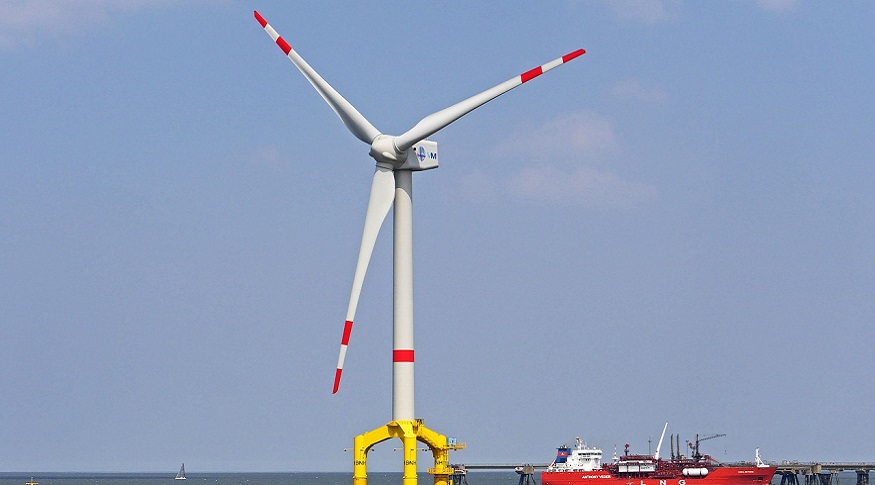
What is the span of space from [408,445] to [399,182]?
52.2ft

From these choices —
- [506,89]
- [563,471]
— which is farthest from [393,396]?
[563,471]

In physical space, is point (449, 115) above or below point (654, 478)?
above

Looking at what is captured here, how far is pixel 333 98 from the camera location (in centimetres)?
7706

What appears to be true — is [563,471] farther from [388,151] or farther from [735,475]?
[388,151]

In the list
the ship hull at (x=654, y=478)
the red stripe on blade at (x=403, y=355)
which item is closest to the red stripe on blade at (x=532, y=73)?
the red stripe on blade at (x=403, y=355)

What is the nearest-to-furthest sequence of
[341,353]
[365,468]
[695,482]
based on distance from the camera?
[341,353] → [365,468] → [695,482]

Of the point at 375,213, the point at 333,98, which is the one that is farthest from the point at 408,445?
the point at 333,98

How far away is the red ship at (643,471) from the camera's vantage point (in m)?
185

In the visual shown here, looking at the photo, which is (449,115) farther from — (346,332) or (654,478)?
(654,478)

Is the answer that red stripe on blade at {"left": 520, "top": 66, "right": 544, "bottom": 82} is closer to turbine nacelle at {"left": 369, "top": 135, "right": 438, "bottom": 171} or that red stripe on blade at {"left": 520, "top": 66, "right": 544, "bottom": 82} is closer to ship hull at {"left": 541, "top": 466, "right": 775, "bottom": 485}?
turbine nacelle at {"left": 369, "top": 135, "right": 438, "bottom": 171}

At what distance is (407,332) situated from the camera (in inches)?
2904

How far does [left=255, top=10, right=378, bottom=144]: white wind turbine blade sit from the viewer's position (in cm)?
7581

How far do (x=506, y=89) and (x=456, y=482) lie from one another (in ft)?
418

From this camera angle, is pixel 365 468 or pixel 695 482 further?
pixel 695 482
